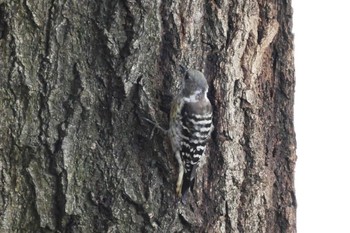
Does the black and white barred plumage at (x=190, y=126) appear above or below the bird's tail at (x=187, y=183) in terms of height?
above

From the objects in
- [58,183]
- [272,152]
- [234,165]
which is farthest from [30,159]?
[272,152]

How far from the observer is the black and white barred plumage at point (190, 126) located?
8.99 feet

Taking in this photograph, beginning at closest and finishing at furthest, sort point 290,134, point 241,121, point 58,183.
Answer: point 58,183
point 241,121
point 290,134

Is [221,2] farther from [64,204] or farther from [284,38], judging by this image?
[64,204]

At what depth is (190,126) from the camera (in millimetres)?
3102

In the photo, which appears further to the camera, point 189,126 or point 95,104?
point 189,126

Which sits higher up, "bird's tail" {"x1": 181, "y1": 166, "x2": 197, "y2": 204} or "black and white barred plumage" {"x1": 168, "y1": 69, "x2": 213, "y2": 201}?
"black and white barred plumage" {"x1": 168, "y1": 69, "x2": 213, "y2": 201}

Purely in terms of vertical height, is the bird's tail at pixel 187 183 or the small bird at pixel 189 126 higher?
the small bird at pixel 189 126

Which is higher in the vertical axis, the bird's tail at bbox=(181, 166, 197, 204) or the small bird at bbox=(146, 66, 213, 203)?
the small bird at bbox=(146, 66, 213, 203)

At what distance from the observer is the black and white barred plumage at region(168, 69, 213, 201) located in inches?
108

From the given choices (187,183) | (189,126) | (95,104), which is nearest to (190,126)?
(189,126)

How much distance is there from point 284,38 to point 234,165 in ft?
1.97

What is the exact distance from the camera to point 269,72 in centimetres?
298

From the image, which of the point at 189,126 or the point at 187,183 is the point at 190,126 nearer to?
the point at 189,126
